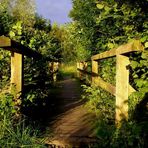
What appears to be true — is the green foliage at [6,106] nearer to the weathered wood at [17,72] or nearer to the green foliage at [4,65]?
the weathered wood at [17,72]

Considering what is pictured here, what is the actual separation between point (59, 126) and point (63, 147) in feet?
4.79

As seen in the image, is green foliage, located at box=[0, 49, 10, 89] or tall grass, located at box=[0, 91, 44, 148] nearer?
tall grass, located at box=[0, 91, 44, 148]

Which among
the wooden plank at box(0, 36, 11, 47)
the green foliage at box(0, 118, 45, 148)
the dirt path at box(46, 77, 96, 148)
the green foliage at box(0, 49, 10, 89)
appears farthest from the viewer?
the green foliage at box(0, 49, 10, 89)

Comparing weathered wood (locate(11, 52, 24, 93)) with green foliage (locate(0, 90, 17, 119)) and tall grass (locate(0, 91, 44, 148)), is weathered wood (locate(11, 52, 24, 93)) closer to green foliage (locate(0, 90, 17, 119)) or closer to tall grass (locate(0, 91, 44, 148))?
green foliage (locate(0, 90, 17, 119))


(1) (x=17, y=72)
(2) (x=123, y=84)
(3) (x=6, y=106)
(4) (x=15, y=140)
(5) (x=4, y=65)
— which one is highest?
(5) (x=4, y=65)

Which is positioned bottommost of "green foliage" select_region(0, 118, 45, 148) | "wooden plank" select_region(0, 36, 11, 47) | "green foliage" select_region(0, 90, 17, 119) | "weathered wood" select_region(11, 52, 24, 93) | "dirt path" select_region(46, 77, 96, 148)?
→ "dirt path" select_region(46, 77, 96, 148)

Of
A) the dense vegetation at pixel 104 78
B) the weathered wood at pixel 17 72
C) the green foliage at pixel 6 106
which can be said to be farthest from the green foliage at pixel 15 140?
the weathered wood at pixel 17 72

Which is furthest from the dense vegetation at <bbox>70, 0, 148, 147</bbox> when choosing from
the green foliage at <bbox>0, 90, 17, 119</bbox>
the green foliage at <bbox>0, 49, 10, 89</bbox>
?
the green foliage at <bbox>0, 49, 10, 89</bbox>

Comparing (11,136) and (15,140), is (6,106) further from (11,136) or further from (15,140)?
(15,140)

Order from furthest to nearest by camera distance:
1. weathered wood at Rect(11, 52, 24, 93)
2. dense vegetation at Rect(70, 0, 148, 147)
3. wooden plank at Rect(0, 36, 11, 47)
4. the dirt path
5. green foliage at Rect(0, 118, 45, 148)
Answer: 1. weathered wood at Rect(11, 52, 24, 93)
2. the dirt path
3. wooden plank at Rect(0, 36, 11, 47)
4. green foliage at Rect(0, 118, 45, 148)
5. dense vegetation at Rect(70, 0, 148, 147)

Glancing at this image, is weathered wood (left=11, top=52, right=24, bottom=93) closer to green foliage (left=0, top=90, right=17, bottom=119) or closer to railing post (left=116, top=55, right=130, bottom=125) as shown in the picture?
green foliage (left=0, top=90, right=17, bottom=119)

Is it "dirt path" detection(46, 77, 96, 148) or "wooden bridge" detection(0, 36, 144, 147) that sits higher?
"wooden bridge" detection(0, 36, 144, 147)

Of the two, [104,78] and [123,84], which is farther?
[104,78]

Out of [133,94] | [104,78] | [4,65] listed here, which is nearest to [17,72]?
[4,65]
